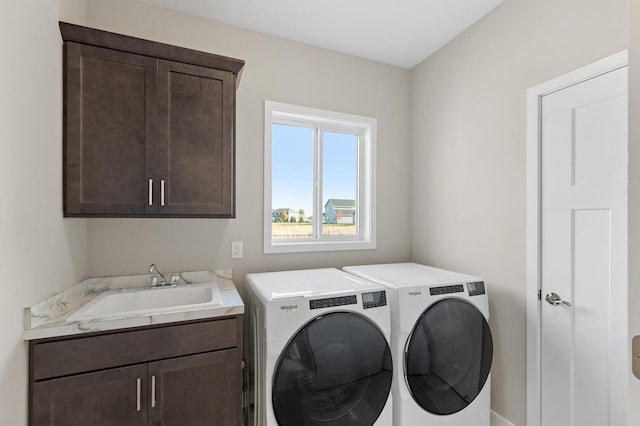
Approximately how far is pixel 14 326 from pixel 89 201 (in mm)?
658

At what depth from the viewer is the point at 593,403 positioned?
151cm

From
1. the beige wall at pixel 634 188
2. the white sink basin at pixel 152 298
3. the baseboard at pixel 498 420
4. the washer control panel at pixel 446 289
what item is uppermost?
the beige wall at pixel 634 188

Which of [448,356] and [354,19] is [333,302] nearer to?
[448,356]

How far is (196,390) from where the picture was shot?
1458mm

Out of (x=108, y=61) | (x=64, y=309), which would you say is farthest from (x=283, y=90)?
(x=64, y=309)

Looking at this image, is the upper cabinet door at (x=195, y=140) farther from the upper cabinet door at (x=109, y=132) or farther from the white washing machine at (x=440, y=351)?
the white washing machine at (x=440, y=351)

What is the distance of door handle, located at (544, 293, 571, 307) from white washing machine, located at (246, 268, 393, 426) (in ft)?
3.06

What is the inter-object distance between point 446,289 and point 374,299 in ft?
1.63

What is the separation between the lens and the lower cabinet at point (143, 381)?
1242mm

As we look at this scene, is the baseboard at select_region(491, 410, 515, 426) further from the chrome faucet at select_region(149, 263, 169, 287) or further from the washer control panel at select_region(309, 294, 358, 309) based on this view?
the chrome faucet at select_region(149, 263, 169, 287)

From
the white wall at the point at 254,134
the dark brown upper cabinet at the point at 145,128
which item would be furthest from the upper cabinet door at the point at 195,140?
the white wall at the point at 254,134

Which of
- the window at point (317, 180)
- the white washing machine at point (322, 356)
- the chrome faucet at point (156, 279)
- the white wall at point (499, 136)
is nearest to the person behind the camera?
the white washing machine at point (322, 356)

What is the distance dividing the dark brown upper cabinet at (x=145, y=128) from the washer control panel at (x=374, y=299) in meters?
0.96

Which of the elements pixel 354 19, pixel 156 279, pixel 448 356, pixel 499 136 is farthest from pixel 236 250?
pixel 499 136
